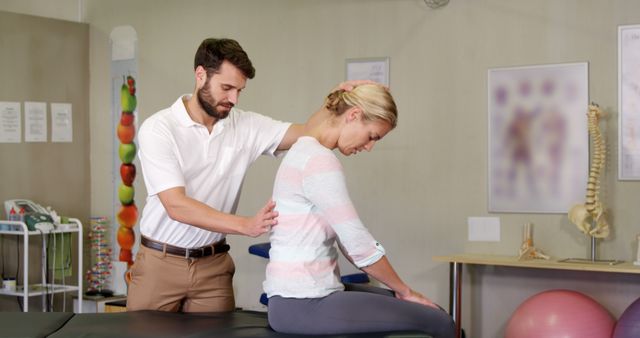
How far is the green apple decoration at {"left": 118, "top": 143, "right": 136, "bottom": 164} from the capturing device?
5930 mm

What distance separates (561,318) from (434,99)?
58.7 inches

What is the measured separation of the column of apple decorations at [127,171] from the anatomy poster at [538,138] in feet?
8.74

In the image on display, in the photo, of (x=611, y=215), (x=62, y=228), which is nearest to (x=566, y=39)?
(x=611, y=215)

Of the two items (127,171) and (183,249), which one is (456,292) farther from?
(127,171)

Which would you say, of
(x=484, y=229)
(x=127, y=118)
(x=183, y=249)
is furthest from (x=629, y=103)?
(x=127, y=118)

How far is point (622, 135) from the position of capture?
420cm

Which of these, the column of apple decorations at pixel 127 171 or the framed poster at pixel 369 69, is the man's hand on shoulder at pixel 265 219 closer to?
the framed poster at pixel 369 69

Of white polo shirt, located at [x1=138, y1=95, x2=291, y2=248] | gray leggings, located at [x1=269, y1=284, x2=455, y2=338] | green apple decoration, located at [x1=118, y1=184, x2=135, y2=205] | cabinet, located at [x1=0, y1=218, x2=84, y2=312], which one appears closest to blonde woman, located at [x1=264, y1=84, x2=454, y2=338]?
Result: gray leggings, located at [x1=269, y1=284, x2=455, y2=338]

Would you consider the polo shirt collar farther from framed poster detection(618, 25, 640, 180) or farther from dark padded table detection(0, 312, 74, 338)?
framed poster detection(618, 25, 640, 180)

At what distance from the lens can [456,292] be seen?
14.5ft

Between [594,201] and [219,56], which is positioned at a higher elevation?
[219,56]

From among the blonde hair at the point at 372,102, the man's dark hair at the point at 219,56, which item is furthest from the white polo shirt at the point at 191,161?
the blonde hair at the point at 372,102

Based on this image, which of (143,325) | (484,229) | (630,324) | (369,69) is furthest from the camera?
(369,69)

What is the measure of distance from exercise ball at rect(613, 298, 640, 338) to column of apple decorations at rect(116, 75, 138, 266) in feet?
11.4
